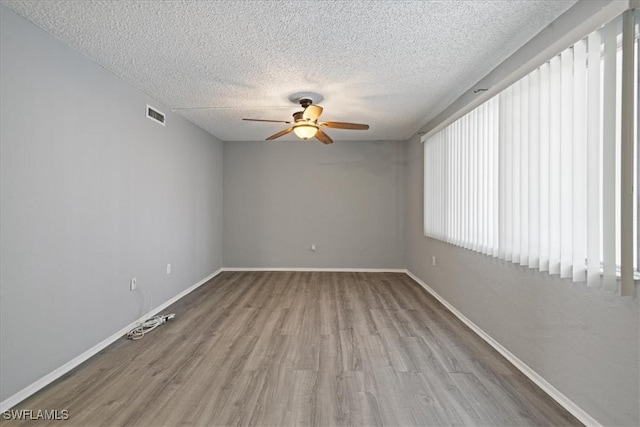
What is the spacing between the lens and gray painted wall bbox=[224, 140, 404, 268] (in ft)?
18.9

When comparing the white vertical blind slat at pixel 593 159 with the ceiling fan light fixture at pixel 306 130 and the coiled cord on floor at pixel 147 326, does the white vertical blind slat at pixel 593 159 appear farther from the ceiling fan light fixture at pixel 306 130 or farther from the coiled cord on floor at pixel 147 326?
the coiled cord on floor at pixel 147 326

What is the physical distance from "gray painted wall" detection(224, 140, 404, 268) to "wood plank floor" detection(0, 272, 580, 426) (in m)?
2.32

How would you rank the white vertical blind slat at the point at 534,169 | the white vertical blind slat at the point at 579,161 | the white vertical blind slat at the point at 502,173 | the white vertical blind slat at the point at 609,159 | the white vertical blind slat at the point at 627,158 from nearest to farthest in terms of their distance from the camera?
1. the white vertical blind slat at the point at 627,158
2. the white vertical blind slat at the point at 609,159
3. the white vertical blind slat at the point at 579,161
4. the white vertical blind slat at the point at 534,169
5. the white vertical blind slat at the point at 502,173

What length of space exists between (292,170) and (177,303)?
3069 mm

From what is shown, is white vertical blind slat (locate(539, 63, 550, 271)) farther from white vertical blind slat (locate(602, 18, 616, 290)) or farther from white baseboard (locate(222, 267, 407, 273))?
white baseboard (locate(222, 267, 407, 273))

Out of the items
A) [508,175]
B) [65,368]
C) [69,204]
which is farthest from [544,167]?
[65,368]

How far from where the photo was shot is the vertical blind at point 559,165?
1.55 meters

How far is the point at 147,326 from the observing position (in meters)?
3.10

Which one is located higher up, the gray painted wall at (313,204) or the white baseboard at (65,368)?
the gray painted wall at (313,204)

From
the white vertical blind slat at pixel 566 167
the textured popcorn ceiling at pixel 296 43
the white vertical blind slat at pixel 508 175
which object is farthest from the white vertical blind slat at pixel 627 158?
the white vertical blind slat at pixel 508 175

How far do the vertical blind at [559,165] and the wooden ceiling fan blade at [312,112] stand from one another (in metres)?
1.56

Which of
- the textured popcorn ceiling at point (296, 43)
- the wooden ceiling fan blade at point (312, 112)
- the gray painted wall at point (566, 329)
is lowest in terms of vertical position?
the gray painted wall at point (566, 329)

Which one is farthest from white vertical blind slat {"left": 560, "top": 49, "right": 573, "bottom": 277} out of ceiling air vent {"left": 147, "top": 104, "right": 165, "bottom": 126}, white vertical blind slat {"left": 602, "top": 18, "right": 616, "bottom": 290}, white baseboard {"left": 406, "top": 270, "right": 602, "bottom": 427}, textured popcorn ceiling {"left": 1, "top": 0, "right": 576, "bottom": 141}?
ceiling air vent {"left": 147, "top": 104, "right": 165, "bottom": 126}

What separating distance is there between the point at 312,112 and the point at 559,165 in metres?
2.14
